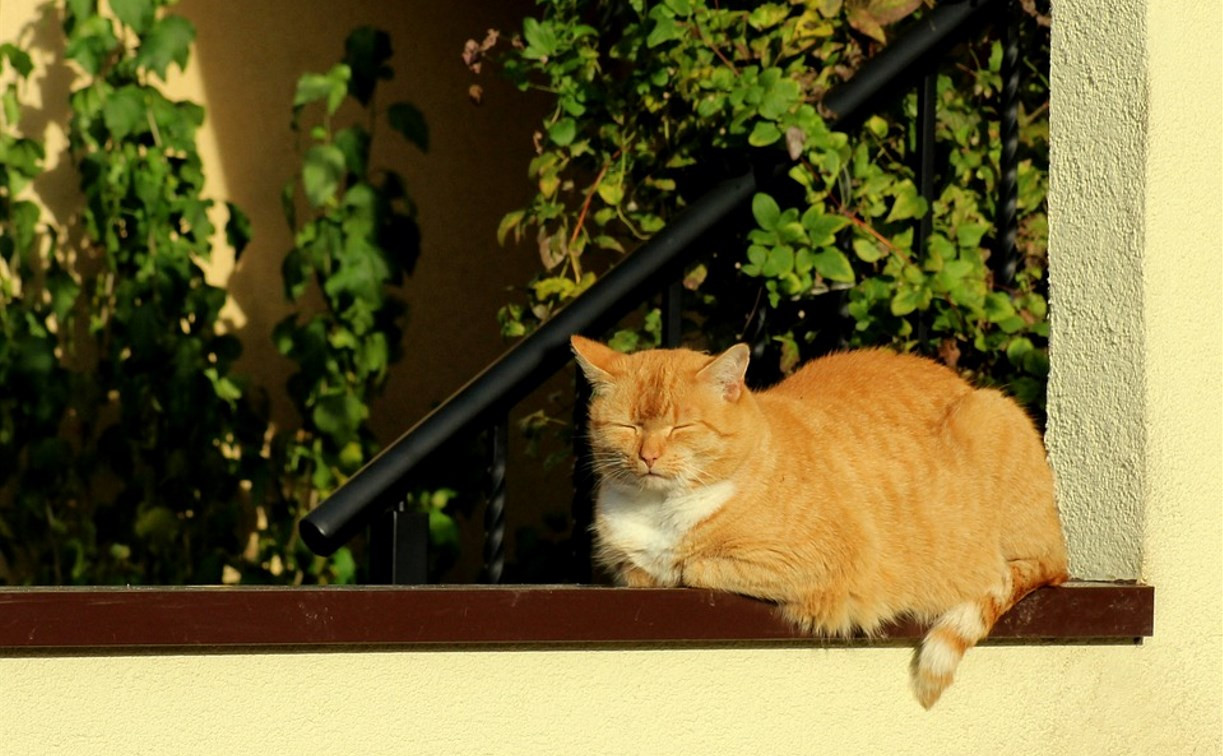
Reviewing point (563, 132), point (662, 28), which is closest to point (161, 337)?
point (563, 132)

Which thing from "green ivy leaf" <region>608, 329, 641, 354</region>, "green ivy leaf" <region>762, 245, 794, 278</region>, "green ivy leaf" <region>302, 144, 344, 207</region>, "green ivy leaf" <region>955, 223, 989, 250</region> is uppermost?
Result: "green ivy leaf" <region>302, 144, 344, 207</region>

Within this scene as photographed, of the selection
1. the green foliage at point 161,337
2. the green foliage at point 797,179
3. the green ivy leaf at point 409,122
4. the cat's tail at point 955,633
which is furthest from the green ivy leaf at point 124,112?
the cat's tail at point 955,633

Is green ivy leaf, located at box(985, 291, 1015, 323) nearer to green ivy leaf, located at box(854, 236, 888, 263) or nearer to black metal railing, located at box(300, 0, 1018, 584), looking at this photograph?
black metal railing, located at box(300, 0, 1018, 584)

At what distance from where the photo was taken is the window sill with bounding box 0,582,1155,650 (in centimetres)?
238

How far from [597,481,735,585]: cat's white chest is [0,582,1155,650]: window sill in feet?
0.59

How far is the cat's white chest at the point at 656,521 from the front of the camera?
113 inches

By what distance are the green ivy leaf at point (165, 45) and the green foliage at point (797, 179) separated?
3.68ft

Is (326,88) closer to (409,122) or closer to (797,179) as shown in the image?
(409,122)

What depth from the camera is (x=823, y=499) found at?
291 cm

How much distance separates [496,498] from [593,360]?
335 millimetres

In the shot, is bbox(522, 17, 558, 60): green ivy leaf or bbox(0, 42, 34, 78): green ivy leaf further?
bbox(0, 42, 34, 78): green ivy leaf

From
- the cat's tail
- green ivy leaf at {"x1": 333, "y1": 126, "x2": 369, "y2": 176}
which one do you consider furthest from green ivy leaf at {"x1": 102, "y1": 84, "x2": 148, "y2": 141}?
the cat's tail

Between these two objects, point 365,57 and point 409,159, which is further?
point 409,159

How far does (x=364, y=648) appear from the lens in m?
2.54
